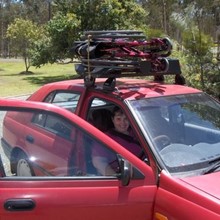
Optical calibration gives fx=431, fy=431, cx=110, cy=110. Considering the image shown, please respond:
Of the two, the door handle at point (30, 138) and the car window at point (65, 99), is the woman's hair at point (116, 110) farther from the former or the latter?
the door handle at point (30, 138)

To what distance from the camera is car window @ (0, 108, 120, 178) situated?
10.2ft

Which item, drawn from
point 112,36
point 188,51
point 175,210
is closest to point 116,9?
point 188,51

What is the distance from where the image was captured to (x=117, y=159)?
9.61ft

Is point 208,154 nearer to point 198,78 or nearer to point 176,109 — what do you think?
point 176,109

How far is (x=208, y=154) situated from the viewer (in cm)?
325

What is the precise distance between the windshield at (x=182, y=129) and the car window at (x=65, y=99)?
780 mm

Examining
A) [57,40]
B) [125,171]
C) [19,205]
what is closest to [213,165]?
[125,171]

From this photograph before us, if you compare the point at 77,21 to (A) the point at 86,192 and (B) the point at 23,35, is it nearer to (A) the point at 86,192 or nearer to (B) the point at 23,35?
(B) the point at 23,35

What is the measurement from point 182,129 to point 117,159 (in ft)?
2.63

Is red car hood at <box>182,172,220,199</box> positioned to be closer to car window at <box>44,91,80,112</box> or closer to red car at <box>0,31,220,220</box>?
red car at <box>0,31,220,220</box>

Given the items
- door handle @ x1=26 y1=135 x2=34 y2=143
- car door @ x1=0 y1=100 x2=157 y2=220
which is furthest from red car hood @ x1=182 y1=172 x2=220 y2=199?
door handle @ x1=26 y1=135 x2=34 y2=143

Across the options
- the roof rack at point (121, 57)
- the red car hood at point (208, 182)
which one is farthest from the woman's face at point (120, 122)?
the red car hood at point (208, 182)

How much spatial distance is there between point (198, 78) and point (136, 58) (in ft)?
28.9

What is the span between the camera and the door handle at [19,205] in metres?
2.91
